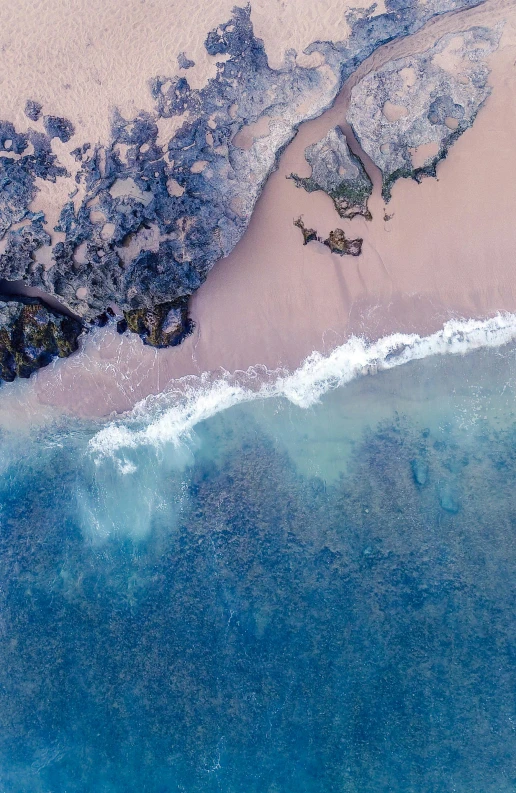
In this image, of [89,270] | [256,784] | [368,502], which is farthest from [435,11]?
[256,784]

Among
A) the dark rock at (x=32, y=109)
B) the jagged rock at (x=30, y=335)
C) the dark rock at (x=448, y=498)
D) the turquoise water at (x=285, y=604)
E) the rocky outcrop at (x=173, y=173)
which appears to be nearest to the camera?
the rocky outcrop at (x=173, y=173)

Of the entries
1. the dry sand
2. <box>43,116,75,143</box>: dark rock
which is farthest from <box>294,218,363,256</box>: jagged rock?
<box>43,116,75,143</box>: dark rock

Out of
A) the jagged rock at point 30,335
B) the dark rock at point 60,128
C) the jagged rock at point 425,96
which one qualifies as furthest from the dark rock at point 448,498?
the dark rock at point 60,128

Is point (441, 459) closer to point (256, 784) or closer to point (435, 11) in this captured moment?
point (256, 784)

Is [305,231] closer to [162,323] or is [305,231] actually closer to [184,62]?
[162,323]

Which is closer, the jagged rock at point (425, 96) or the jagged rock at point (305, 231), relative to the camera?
the jagged rock at point (425, 96)

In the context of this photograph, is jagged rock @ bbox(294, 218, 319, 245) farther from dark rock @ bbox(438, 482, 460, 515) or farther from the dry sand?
dark rock @ bbox(438, 482, 460, 515)

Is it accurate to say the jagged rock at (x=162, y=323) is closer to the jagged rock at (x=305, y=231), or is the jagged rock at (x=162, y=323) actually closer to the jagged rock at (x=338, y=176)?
the jagged rock at (x=305, y=231)
